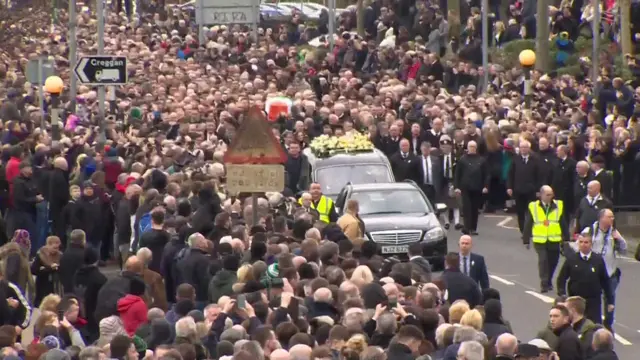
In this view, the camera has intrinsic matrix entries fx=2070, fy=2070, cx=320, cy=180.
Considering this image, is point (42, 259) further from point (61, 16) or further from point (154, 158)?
point (61, 16)

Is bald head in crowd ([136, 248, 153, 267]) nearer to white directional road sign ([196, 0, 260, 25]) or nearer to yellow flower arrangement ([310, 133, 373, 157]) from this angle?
yellow flower arrangement ([310, 133, 373, 157])

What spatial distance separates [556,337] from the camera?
18250 millimetres

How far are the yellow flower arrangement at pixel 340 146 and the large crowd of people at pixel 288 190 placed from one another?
2.07ft

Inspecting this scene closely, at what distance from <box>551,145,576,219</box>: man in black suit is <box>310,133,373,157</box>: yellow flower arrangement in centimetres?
303

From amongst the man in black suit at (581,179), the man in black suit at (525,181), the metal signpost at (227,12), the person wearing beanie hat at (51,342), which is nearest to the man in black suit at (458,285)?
the person wearing beanie hat at (51,342)

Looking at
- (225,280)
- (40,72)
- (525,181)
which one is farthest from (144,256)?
(40,72)

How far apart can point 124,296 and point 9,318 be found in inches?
43.4

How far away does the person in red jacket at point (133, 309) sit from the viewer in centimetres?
1916

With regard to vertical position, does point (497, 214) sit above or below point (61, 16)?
below

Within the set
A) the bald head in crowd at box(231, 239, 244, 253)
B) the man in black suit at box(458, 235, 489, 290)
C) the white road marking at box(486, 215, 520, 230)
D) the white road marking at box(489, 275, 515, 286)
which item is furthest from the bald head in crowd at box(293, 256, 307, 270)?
the white road marking at box(486, 215, 520, 230)

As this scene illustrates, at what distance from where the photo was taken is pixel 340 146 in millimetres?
32500

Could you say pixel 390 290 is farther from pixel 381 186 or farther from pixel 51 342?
pixel 381 186

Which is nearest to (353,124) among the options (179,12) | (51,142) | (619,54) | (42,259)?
(51,142)

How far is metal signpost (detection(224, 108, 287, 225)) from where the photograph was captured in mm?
20734
